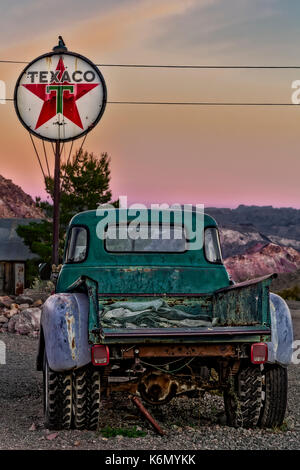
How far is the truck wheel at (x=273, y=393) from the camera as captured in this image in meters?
6.79

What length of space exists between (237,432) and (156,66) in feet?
81.5

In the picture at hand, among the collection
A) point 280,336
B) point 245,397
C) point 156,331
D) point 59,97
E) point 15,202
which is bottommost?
point 245,397

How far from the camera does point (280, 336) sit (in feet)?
22.0

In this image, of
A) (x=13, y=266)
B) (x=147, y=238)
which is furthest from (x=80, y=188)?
(x=147, y=238)

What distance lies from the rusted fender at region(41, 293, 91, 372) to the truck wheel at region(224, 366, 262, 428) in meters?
1.39

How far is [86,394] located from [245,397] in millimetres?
1433

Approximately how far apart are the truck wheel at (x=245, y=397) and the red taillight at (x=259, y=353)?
1.04 feet

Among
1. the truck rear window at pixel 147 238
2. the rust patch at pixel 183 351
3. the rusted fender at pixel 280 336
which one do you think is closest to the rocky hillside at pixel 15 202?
the truck rear window at pixel 147 238

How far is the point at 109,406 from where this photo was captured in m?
7.98

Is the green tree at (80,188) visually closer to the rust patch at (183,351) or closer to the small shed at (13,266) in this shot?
the small shed at (13,266)

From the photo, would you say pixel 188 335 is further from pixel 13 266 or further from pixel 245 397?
pixel 13 266

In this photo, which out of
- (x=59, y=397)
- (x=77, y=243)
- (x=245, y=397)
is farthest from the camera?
(x=77, y=243)
